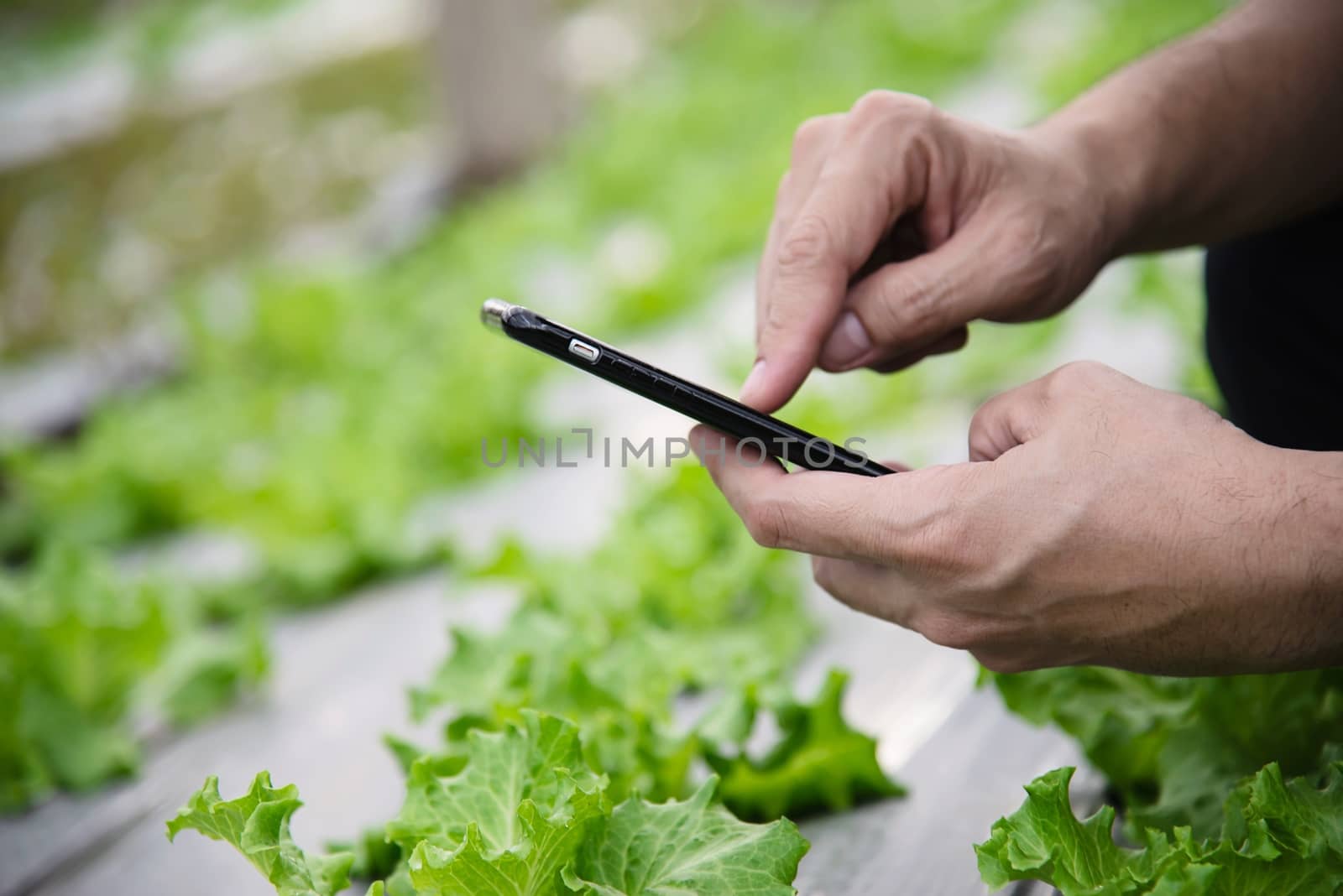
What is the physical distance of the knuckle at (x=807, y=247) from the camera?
40.7 inches

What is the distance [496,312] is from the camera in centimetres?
96

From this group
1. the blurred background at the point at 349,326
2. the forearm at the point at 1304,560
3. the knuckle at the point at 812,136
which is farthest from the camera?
the blurred background at the point at 349,326

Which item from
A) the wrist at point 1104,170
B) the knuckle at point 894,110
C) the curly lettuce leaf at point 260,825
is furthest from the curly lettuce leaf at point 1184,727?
the curly lettuce leaf at point 260,825

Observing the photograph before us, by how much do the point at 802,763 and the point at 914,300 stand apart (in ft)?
1.50

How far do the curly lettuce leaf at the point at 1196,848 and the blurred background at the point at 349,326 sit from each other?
0.38m

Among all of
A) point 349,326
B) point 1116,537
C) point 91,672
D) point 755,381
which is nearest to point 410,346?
point 349,326

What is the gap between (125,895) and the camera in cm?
132

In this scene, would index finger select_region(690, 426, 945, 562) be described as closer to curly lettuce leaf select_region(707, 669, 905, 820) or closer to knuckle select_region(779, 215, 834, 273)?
knuckle select_region(779, 215, 834, 273)

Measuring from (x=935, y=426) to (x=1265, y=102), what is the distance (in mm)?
1063

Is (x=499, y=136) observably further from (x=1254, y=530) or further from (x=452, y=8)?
(x=1254, y=530)

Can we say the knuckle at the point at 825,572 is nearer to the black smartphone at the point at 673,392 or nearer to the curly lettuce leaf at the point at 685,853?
the black smartphone at the point at 673,392

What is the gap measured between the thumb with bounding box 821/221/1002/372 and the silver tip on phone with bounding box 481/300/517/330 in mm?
308

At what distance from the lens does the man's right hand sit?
104 centimetres

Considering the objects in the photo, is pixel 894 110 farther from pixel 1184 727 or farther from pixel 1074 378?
pixel 1184 727
